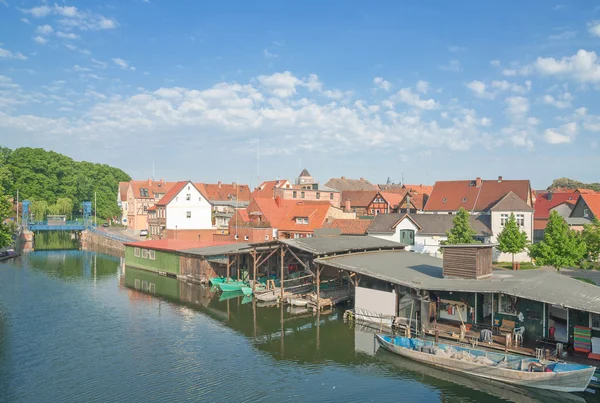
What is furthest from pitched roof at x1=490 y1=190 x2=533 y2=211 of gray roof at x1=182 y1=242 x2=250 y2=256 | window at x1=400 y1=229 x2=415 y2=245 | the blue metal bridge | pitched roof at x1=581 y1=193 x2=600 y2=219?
Answer: the blue metal bridge

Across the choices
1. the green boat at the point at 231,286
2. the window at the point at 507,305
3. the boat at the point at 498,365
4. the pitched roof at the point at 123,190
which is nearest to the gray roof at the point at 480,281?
the window at the point at 507,305

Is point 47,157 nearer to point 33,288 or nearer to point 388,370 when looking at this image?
point 33,288

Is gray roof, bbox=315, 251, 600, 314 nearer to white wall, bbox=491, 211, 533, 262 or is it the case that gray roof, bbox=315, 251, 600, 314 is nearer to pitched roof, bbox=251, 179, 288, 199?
white wall, bbox=491, 211, 533, 262

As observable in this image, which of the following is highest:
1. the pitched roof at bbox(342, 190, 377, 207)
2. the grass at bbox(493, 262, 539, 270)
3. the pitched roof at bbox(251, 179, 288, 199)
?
the pitched roof at bbox(251, 179, 288, 199)

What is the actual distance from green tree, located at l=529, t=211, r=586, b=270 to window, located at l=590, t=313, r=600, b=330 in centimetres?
1656

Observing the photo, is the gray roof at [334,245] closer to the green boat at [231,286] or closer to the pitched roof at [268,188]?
the green boat at [231,286]

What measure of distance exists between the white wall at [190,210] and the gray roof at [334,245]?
1298 inches

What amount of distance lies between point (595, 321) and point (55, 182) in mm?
98159

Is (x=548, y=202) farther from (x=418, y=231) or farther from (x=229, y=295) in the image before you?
(x=229, y=295)

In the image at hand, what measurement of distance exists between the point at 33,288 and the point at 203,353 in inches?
968

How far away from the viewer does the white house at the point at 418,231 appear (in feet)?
165

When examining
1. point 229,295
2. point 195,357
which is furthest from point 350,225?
point 195,357

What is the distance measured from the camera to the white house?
50375mm

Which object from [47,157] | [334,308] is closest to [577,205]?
[334,308]
